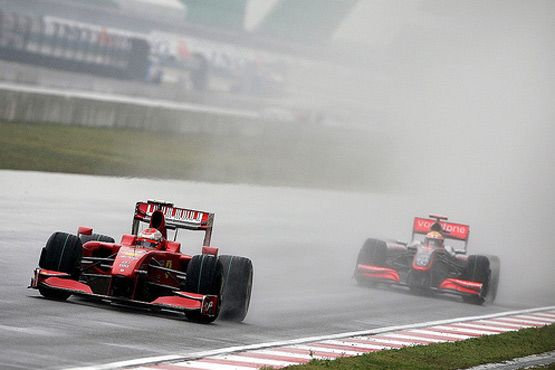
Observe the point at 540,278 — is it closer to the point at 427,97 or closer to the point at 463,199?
the point at 463,199

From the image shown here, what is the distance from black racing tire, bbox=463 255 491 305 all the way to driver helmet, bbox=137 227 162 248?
8675mm

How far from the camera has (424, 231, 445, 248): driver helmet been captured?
2428cm

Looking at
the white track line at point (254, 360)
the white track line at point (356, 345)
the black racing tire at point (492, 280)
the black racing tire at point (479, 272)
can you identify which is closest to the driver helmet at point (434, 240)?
the black racing tire at point (479, 272)

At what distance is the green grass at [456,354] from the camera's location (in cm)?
1388

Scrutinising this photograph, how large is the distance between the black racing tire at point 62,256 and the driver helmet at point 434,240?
32.2ft

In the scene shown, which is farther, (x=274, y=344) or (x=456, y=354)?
(x=456, y=354)

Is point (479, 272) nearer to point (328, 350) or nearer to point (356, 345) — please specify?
point (356, 345)

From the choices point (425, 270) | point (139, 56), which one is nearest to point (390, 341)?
point (425, 270)

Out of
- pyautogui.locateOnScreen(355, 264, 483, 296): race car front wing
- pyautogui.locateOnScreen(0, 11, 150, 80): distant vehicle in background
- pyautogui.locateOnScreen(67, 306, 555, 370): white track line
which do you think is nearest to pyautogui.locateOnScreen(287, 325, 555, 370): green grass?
pyautogui.locateOnScreen(67, 306, 555, 370): white track line

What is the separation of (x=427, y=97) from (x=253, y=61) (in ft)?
114

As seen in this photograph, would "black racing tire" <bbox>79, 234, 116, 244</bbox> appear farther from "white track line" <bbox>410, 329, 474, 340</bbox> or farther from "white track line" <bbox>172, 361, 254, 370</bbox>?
"white track line" <bbox>172, 361, 254, 370</bbox>

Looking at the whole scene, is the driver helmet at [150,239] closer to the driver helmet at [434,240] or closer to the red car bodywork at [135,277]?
the red car bodywork at [135,277]

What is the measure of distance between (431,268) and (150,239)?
8.35m

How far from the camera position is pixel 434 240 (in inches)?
960
